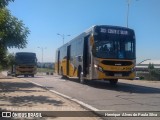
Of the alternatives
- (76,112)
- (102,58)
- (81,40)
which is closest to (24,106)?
(76,112)

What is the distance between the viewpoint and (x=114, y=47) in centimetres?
2183

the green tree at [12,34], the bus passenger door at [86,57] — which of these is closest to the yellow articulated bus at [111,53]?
the bus passenger door at [86,57]

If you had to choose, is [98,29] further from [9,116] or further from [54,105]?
[9,116]

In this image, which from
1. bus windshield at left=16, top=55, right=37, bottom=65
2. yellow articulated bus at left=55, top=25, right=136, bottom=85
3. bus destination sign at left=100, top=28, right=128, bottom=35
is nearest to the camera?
yellow articulated bus at left=55, top=25, right=136, bottom=85

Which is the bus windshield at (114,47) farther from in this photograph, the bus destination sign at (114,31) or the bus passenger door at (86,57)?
the bus passenger door at (86,57)

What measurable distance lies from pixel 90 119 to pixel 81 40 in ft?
50.7

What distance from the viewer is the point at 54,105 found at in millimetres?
13273

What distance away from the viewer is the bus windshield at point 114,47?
2158cm

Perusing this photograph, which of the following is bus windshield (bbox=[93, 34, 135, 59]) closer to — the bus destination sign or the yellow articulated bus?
the yellow articulated bus

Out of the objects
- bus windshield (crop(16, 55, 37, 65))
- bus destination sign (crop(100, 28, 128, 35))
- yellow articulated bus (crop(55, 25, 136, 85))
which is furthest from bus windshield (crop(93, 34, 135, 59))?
bus windshield (crop(16, 55, 37, 65))

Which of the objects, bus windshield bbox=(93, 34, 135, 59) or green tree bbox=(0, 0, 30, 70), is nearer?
bus windshield bbox=(93, 34, 135, 59)

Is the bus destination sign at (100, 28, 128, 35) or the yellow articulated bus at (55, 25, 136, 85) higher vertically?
the bus destination sign at (100, 28, 128, 35)

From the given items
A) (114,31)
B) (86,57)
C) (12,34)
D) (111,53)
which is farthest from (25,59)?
(111,53)

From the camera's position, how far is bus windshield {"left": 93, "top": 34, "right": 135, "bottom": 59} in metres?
21.6
